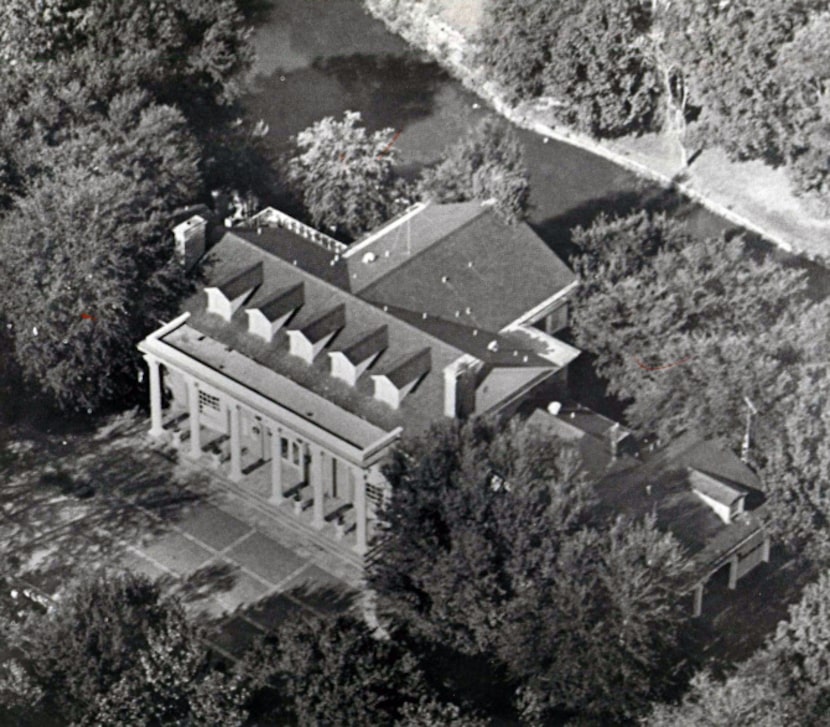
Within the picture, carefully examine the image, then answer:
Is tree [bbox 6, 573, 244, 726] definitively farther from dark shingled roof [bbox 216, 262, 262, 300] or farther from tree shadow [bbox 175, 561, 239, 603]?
dark shingled roof [bbox 216, 262, 262, 300]

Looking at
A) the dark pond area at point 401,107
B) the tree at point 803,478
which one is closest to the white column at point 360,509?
the tree at point 803,478

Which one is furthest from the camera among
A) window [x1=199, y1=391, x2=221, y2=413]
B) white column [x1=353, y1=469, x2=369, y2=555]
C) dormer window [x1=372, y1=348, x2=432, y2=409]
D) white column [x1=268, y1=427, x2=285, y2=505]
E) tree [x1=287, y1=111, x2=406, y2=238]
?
tree [x1=287, y1=111, x2=406, y2=238]

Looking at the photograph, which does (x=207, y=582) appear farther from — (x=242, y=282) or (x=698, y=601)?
(x=698, y=601)

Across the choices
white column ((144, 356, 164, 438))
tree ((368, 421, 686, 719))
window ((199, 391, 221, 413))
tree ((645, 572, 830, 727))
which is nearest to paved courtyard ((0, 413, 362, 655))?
white column ((144, 356, 164, 438))

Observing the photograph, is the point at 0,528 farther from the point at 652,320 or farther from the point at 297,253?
the point at 652,320

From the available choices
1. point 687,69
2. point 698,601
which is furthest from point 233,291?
point 687,69

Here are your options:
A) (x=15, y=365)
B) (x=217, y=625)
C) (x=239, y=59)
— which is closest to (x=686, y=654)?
(x=217, y=625)
